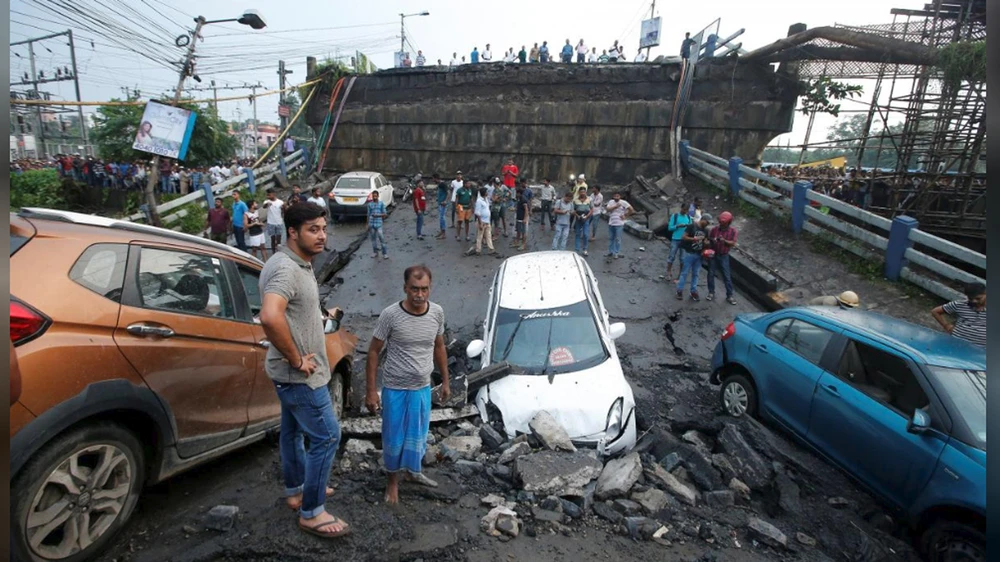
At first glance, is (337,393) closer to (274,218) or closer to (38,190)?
(274,218)

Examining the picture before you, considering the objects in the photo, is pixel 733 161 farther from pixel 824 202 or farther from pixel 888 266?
pixel 888 266

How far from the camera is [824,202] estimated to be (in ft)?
34.4

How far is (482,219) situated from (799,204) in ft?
23.5

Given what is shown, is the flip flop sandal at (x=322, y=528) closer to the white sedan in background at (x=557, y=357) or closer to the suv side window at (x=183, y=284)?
the suv side window at (x=183, y=284)

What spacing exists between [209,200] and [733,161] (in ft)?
49.1

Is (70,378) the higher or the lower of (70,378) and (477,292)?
the higher

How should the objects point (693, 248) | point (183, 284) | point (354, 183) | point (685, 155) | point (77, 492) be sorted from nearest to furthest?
point (77, 492) → point (183, 284) → point (693, 248) → point (354, 183) → point (685, 155)

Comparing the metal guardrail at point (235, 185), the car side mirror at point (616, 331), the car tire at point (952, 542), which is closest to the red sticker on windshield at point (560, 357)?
the car side mirror at point (616, 331)

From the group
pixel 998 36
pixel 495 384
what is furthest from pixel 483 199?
pixel 998 36

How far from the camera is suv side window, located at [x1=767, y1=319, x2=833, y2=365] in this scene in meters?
4.93

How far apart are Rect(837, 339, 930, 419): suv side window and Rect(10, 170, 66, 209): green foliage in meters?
19.5

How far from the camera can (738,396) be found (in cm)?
587

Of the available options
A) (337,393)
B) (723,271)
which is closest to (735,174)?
(723,271)

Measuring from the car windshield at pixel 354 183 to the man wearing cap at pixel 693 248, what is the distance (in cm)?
1038
